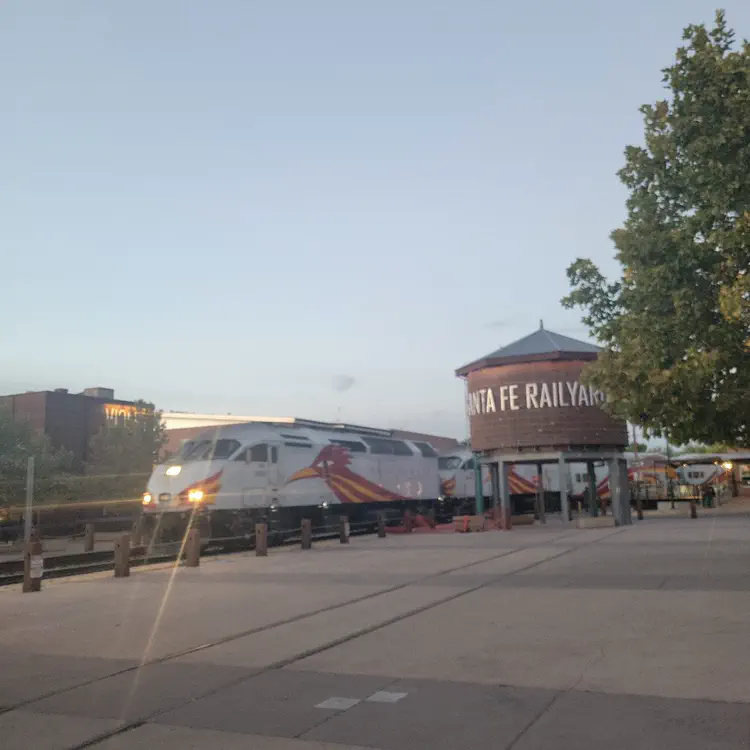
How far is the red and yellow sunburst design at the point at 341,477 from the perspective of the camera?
94.3 feet

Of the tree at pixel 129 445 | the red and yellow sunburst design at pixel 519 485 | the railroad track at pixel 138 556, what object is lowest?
the railroad track at pixel 138 556

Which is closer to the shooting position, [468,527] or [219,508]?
[219,508]

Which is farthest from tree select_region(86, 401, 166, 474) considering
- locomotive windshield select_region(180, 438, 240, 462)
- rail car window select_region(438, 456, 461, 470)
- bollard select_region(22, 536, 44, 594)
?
bollard select_region(22, 536, 44, 594)

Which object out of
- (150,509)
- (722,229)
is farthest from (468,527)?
(722,229)

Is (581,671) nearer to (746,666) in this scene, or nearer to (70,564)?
(746,666)

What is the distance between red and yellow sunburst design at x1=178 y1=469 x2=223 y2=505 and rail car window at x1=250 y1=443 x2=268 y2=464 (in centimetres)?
171

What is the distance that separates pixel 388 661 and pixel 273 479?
18426 millimetres

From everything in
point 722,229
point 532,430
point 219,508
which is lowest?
point 219,508

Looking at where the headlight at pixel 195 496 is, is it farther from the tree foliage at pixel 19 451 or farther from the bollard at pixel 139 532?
the tree foliage at pixel 19 451

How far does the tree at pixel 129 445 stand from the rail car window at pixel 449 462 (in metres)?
18.8

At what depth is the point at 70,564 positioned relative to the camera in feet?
66.2

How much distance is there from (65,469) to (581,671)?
44657 mm

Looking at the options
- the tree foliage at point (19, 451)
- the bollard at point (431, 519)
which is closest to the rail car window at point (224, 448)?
the bollard at point (431, 519)

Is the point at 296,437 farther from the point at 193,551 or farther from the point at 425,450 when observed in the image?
the point at 425,450
